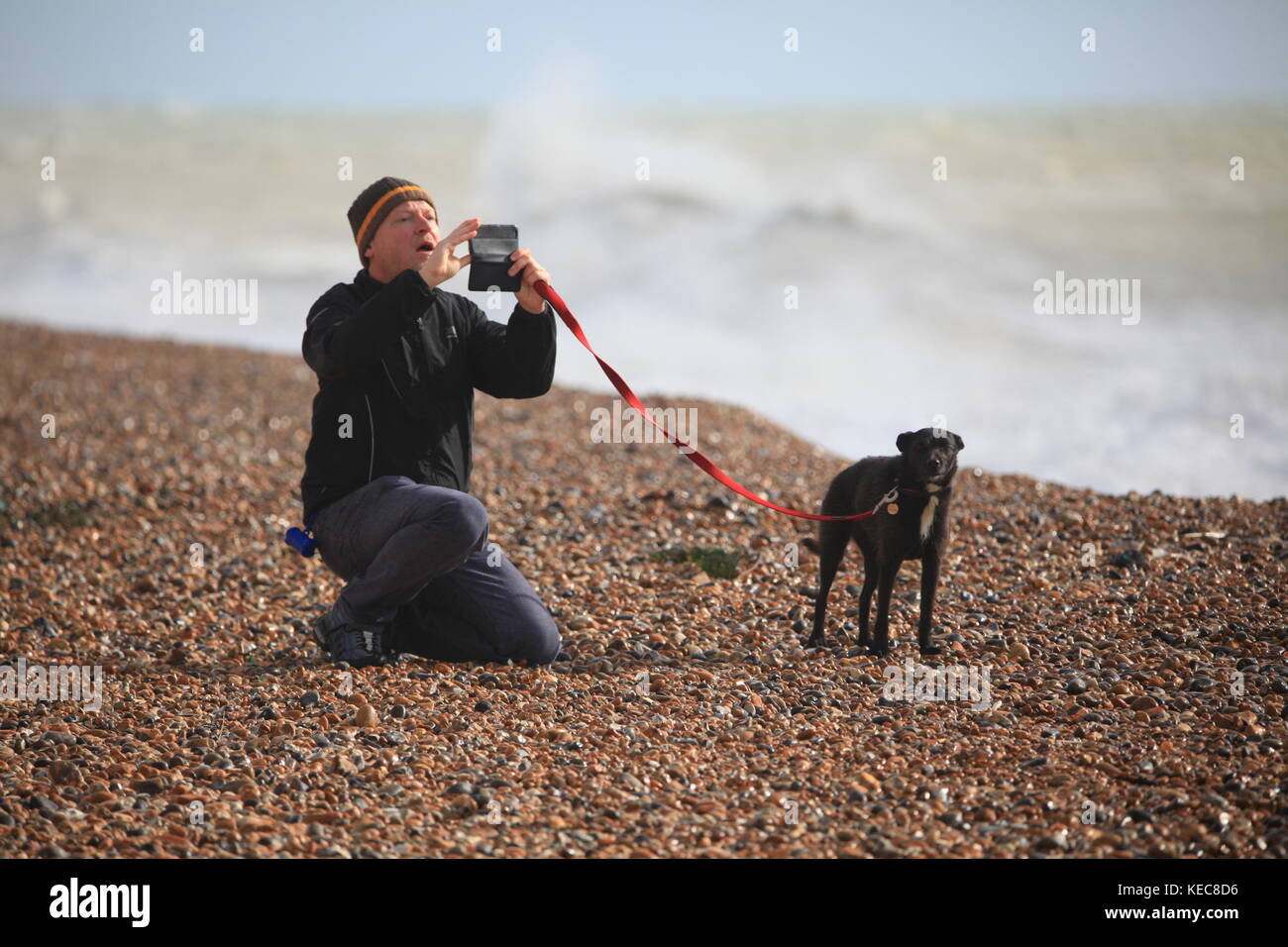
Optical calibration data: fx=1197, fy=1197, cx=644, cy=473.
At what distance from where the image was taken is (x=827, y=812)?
407 cm

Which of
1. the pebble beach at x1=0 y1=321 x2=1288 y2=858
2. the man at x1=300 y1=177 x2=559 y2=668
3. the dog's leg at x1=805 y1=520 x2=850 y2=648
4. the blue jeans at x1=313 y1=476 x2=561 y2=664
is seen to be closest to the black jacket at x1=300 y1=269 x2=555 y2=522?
the man at x1=300 y1=177 x2=559 y2=668

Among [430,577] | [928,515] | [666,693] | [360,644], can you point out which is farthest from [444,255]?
[928,515]

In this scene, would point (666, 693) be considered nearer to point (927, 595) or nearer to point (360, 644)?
point (927, 595)

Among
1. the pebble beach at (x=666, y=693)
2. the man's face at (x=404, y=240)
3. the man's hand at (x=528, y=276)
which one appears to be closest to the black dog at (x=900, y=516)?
the pebble beach at (x=666, y=693)

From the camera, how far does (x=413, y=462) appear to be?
18.4ft

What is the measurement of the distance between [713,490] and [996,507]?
1.99 m

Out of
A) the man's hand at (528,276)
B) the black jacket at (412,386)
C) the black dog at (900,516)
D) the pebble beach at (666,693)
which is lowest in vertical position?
the pebble beach at (666,693)

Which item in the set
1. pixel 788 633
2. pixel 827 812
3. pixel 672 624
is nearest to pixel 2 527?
pixel 672 624

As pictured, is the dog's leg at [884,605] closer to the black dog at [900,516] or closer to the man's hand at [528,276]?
the black dog at [900,516]

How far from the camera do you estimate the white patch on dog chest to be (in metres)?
5.43

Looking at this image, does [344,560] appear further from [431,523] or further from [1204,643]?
[1204,643]

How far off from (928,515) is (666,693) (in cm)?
144

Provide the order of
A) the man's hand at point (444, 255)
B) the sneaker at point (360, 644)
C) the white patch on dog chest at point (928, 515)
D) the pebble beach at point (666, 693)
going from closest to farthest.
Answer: the pebble beach at point (666, 693) → the man's hand at point (444, 255) → the white patch on dog chest at point (928, 515) → the sneaker at point (360, 644)

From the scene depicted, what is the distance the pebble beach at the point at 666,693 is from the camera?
3.96m
